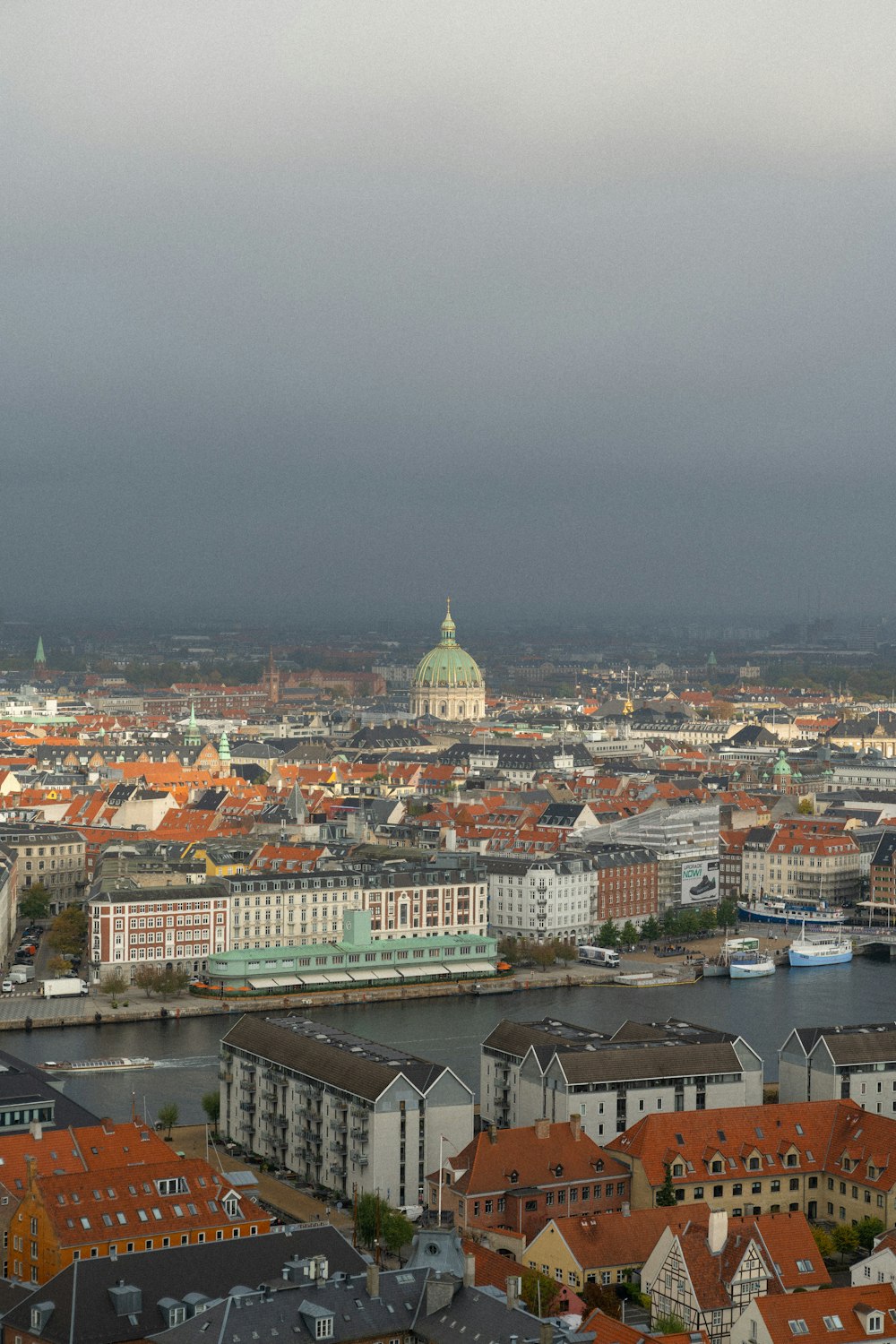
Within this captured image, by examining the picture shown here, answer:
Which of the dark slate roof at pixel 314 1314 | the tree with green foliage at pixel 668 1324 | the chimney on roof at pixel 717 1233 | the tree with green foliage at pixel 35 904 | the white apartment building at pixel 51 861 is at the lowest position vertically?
the tree with green foliage at pixel 668 1324

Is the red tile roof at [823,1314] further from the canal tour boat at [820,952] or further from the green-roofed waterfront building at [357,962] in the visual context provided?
the canal tour boat at [820,952]

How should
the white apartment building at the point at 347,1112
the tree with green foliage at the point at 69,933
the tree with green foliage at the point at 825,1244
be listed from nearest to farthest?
the tree with green foliage at the point at 825,1244
the white apartment building at the point at 347,1112
the tree with green foliage at the point at 69,933

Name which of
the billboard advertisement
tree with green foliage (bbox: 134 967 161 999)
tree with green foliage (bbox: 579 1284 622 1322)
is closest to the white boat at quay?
the billboard advertisement

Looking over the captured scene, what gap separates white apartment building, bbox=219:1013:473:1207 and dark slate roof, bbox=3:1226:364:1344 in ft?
14.2

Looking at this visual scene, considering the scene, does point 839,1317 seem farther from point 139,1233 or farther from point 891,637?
point 891,637

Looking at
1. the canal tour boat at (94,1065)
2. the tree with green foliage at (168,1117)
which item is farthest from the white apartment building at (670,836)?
the tree with green foliage at (168,1117)

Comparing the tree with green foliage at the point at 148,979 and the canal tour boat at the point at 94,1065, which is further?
the tree with green foliage at the point at 148,979

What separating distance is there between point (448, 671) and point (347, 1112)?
66.5 metres

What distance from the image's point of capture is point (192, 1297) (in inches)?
586

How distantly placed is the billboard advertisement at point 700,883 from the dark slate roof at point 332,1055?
1726 centimetres

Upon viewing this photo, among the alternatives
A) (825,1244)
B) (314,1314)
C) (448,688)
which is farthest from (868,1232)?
(448,688)

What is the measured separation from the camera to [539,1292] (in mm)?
15648

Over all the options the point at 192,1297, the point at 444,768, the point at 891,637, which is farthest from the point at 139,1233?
the point at 891,637

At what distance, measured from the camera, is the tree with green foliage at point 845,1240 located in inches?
722
